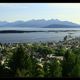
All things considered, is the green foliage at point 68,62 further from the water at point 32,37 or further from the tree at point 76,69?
the water at point 32,37

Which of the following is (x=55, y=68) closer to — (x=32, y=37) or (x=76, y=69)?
(x=76, y=69)

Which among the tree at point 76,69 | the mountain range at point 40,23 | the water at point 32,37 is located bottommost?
the tree at point 76,69

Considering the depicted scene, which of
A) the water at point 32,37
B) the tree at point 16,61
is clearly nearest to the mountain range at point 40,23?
the water at point 32,37

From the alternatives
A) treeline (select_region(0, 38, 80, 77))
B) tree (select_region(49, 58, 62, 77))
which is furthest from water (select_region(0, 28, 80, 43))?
tree (select_region(49, 58, 62, 77))

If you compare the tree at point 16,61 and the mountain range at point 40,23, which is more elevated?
the mountain range at point 40,23

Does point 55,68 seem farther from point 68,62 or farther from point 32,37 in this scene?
point 32,37

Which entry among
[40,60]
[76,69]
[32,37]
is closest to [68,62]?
[76,69]

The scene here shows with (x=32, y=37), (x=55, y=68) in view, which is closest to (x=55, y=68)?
(x=55, y=68)

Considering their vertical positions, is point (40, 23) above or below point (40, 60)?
above

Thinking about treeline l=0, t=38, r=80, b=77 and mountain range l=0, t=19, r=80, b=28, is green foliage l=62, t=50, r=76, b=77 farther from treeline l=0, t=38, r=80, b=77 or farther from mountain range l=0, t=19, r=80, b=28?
mountain range l=0, t=19, r=80, b=28

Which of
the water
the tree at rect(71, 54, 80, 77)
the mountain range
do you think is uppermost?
the mountain range
